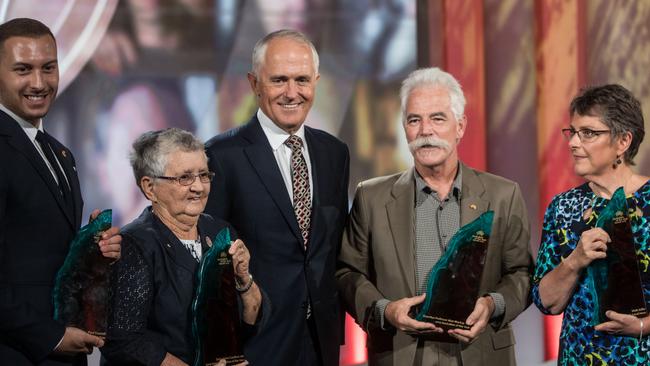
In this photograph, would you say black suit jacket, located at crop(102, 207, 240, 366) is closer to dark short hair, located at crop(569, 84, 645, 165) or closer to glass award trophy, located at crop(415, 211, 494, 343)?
glass award trophy, located at crop(415, 211, 494, 343)

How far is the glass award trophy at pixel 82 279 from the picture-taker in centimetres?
254

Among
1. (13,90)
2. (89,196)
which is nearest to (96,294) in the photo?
(13,90)

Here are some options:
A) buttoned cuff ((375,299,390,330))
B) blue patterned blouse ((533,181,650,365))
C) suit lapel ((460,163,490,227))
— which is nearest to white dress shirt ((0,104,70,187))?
buttoned cuff ((375,299,390,330))

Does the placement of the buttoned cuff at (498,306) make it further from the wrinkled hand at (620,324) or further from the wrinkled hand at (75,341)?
the wrinkled hand at (75,341)

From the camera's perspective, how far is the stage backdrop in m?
4.53

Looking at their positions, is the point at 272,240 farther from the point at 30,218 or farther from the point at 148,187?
the point at 30,218

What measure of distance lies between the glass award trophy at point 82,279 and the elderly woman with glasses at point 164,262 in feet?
0.14

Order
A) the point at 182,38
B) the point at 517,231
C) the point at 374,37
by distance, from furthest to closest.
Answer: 1. the point at 374,37
2. the point at 182,38
3. the point at 517,231

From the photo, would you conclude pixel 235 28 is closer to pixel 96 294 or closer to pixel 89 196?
pixel 89 196

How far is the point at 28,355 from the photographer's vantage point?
2521mm

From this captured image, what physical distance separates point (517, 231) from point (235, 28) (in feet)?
8.11

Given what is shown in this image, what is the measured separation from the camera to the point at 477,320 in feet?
9.11

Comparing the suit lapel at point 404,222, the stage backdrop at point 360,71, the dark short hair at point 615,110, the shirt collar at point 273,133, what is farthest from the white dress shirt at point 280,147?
the stage backdrop at point 360,71

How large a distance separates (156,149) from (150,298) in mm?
439
